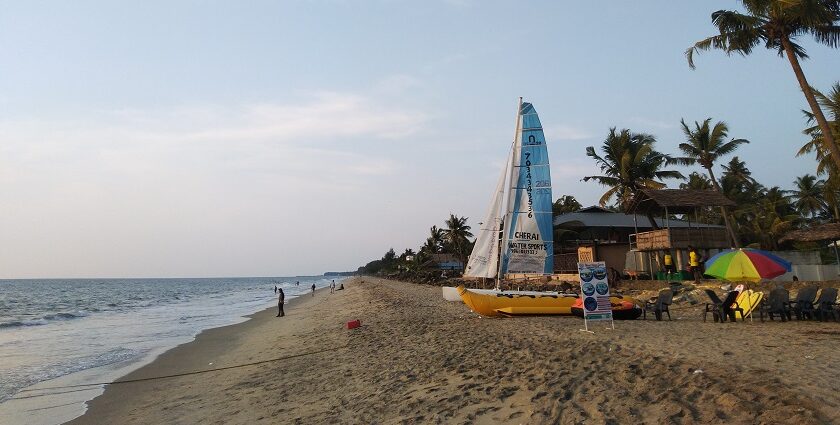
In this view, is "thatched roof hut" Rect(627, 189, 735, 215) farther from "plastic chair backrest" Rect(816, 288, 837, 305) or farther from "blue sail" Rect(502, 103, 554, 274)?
"plastic chair backrest" Rect(816, 288, 837, 305)

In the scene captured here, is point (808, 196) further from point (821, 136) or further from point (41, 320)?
point (41, 320)

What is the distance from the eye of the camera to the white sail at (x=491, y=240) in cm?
1814

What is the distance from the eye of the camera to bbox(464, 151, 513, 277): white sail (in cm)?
1814

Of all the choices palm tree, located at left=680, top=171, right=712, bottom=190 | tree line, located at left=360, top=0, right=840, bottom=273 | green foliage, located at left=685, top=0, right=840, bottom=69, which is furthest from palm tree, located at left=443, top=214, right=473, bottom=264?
green foliage, located at left=685, top=0, right=840, bottom=69

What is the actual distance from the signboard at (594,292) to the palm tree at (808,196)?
4994 cm

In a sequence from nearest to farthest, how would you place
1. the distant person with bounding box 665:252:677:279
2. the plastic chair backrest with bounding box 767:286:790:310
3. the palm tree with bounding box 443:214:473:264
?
the plastic chair backrest with bounding box 767:286:790:310 < the distant person with bounding box 665:252:677:279 < the palm tree with bounding box 443:214:473:264

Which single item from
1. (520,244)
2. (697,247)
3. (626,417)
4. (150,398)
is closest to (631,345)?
(626,417)

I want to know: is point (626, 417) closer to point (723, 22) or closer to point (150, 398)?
point (150, 398)

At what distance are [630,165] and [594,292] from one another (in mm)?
28329

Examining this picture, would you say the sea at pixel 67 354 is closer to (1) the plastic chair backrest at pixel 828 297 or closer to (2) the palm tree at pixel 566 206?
(1) the plastic chair backrest at pixel 828 297

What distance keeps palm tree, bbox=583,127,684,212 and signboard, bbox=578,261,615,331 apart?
26967 millimetres

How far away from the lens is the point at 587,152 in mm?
42625

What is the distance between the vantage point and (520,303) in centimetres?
1700

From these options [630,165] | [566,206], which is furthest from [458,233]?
[630,165]
